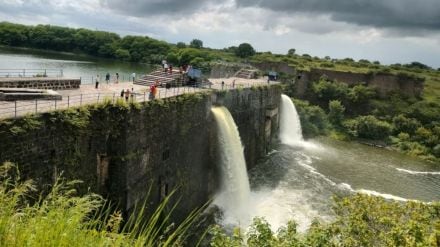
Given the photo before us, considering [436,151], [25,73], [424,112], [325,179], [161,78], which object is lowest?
[325,179]

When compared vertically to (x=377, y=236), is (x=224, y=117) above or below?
above

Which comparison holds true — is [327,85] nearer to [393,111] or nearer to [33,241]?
[393,111]

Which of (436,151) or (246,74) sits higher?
(246,74)

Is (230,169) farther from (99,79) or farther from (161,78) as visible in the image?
(99,79)

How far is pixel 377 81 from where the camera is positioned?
70250 millimetres

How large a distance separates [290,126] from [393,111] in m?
22.8

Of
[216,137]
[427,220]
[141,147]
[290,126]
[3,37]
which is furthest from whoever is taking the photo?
[3,37]

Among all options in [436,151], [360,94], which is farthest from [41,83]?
[360,94]

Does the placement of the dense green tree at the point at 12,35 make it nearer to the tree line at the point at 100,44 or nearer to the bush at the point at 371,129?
the tree line at the point at 100,44

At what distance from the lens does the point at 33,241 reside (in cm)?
474

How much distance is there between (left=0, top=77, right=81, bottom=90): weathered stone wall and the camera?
20391 mm

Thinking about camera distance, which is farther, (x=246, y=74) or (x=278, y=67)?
(x=278, y=67)

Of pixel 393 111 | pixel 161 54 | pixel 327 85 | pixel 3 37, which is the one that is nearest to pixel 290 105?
pixel 327 85

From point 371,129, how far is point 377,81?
15.0m
